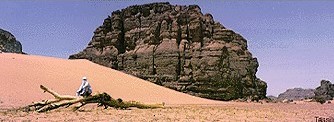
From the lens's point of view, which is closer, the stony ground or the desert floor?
the stony ground

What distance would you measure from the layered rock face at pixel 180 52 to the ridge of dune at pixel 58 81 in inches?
981

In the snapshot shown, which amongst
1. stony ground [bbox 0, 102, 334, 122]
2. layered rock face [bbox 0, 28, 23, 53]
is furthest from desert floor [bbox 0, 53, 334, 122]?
layered rock face [bbox 0, 28, 23, 53]

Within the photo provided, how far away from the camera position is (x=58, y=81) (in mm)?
31219

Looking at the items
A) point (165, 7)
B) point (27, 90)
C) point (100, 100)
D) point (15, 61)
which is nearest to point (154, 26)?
point (165, 7)

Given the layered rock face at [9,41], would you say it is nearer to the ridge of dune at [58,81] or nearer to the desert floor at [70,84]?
the desert floor at [70,84]

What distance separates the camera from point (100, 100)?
19.8 metres

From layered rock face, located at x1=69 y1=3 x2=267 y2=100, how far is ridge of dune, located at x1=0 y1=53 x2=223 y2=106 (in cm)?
2492

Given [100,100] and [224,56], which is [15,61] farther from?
[224,56]

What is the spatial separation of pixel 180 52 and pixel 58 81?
3803 cm

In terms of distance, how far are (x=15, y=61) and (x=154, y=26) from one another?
41333 mm

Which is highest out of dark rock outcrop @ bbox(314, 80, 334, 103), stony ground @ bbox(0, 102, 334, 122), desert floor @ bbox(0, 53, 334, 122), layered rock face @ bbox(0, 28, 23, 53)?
layered rock face @ bbox(0, 28, 23, 53)

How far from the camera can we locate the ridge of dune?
25.9 metres

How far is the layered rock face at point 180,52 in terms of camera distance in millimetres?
63594

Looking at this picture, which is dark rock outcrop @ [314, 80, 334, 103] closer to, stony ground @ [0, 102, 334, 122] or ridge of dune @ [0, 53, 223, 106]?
ridge of dune @ [0, 53, 223, 106]
